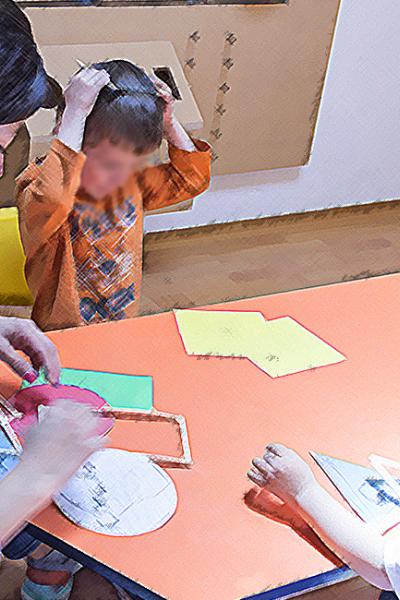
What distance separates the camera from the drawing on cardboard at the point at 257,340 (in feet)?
4.07

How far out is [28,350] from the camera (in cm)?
112

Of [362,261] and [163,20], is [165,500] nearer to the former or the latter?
[163,20]

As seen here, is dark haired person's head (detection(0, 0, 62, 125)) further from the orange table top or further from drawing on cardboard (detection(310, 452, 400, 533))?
drawing on cardboard (detection(310, 452, 400, 533))

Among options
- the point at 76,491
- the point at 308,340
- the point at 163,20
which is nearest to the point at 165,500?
the point at 76,491

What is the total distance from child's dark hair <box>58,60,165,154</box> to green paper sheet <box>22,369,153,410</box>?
0.52 meters

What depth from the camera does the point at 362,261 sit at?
3105 mm

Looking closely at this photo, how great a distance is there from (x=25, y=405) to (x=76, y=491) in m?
0.18

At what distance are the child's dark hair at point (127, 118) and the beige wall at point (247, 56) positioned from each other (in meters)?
1.86

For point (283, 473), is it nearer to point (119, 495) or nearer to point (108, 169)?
point (119, 495)

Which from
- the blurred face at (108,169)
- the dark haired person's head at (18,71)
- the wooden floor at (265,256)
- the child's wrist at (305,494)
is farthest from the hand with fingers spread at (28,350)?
the wooden floor at (265,256)

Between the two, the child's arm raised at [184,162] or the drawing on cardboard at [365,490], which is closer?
the drawing on cardboard at [365,490]

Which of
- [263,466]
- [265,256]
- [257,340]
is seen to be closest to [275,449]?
[263,466]

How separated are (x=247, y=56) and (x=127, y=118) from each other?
2.49 meters

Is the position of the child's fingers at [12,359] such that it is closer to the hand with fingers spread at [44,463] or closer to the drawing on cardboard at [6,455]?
the drawing on cardboard at [6,455]
